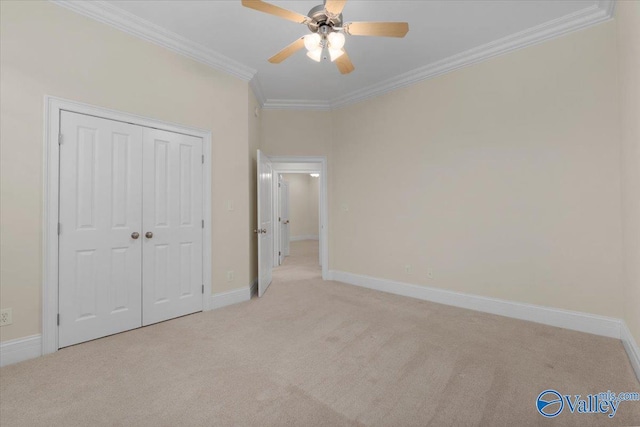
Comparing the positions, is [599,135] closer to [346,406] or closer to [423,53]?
[423,53]

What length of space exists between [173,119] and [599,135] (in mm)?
4371

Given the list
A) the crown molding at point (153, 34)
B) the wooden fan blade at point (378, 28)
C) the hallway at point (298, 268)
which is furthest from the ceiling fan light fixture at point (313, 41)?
the hallway at point (298, 268)

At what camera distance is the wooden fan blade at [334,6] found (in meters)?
1.88

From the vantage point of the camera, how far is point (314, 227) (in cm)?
1147

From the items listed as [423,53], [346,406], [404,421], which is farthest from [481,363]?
[423,53]

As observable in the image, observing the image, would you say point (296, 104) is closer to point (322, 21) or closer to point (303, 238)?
point (322, 21)

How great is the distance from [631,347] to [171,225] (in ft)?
14.3

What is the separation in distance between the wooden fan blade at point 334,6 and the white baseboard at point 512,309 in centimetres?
332

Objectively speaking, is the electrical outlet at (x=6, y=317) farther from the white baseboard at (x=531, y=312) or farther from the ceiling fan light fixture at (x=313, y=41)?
the white baseboard at (x=531, y=312)

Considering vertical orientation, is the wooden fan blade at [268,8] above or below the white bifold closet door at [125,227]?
above

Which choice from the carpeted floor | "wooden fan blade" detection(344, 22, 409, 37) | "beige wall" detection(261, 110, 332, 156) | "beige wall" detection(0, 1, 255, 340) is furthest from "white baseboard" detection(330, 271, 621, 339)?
"beige wall" detection(0, 1, 255, 340)

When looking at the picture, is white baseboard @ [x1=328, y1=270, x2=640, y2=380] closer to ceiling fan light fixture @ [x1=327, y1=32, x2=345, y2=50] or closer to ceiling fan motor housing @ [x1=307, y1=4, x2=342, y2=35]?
ceiling fan light fixture @ [x1=327, y1=32, x2=345, y2=50]

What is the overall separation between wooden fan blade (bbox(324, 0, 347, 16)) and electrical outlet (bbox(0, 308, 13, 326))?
3332 mm

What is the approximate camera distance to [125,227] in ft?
9.18
